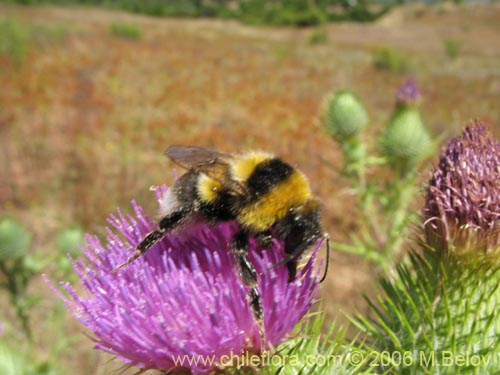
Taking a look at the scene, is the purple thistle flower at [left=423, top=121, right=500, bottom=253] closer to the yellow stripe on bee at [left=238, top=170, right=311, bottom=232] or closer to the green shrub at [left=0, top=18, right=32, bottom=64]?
the yellow stripe on bee at [left=238, top=170, right=311, bottom=232]

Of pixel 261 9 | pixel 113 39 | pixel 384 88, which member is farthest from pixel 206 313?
pixel 261 9

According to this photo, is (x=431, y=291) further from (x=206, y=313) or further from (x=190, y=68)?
(x=190, y=68)

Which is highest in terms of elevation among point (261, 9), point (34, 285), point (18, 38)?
point (261, 9)

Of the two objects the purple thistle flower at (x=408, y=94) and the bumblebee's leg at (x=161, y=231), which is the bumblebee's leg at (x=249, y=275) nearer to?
the bumblebee's leg at (x=161, y=231)

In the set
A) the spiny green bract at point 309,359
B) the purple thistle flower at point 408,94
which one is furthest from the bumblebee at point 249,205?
the purple thistle flower at point 408,94

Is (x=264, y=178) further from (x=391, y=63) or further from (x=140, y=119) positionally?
(x=391, y=63)
